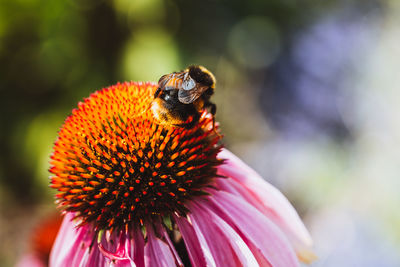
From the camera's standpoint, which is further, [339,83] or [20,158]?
[339,83]

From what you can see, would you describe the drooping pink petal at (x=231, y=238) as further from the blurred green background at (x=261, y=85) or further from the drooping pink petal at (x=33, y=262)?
the blurred green background at (x=261, y=85)

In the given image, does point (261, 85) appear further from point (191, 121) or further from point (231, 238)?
point (231, 238)

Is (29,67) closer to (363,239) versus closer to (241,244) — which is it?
(363,239)

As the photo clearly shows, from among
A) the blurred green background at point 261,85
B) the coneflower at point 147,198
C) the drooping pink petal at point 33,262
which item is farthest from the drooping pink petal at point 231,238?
Result: the blurred green background at point 261,85

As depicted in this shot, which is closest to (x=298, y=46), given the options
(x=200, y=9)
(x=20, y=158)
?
(x=200, y=9)

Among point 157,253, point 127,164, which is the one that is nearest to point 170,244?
point 157,253

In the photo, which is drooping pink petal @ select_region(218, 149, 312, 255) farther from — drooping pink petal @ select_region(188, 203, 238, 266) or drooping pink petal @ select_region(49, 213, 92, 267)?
drooping pink petal @ select_region(49, 213, 92, 267)

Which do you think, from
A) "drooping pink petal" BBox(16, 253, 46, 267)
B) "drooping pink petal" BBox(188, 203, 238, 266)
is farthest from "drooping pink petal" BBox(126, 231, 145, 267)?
"drooping pink petal" BBox(16, 253, 46, 267)
